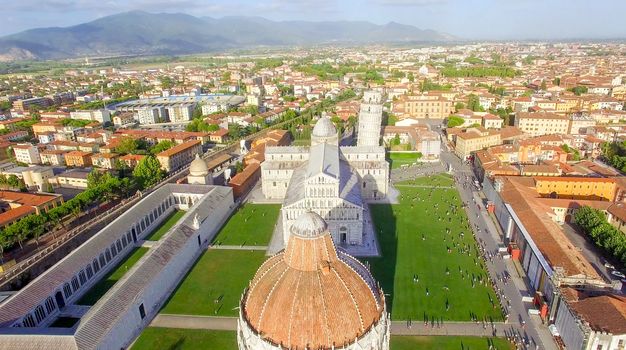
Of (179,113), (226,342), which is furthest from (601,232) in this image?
(179,113)

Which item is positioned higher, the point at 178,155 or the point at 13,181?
the point at 13,181

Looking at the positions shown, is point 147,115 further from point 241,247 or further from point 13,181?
point 241,247

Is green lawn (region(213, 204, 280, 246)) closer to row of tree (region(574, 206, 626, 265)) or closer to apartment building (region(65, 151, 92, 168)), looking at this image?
row of tree (region(574, 206, 626, 265))

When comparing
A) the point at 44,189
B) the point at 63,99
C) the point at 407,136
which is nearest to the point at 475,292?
the point at 407,136

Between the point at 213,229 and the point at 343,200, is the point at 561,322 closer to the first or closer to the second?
the point at 343,200

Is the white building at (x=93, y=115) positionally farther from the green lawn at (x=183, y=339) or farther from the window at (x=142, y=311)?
the green lawn at (x=183, y=339)

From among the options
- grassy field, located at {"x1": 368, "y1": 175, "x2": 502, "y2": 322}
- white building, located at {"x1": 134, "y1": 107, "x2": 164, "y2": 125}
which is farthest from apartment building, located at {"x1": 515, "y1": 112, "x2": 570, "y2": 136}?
white building, located at {"x1": 134, "y1": 107, "x2": 164, "y2": 125}

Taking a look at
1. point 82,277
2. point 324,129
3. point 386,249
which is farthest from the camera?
point 324,129

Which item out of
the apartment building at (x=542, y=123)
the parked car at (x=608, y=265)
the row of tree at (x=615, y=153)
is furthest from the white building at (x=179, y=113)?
the parked car at (x=608, y=265)
